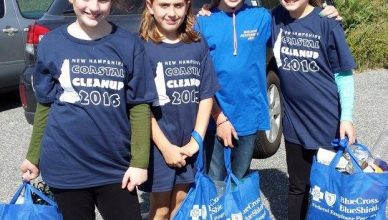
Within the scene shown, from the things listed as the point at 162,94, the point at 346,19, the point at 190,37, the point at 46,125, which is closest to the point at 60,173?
the point at 46,125

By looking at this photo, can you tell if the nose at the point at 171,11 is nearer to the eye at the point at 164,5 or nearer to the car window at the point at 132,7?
the eye at the point at 164,5

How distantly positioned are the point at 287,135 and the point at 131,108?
3.71 ft

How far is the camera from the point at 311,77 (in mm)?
3221

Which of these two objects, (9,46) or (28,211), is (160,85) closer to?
(28,211)

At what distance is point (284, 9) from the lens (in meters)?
3.35

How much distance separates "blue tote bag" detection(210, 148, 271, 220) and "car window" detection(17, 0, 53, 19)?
204 inches

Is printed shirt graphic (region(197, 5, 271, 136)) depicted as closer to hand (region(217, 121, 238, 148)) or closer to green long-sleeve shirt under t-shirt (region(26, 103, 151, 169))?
hand (region(217, 121, 238, 148))

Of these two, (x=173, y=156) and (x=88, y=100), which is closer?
(x=88, y=100)

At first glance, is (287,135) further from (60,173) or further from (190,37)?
(60,173)

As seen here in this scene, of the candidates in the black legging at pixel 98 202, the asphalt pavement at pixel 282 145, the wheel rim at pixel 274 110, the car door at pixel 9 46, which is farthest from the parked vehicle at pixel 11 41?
the black legging at pixel 98 202

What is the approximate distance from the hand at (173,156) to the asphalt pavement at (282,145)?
4.98 ft

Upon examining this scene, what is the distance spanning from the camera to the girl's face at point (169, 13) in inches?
112

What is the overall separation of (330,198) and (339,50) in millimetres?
731

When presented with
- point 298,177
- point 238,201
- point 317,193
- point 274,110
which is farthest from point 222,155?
point 274,110
